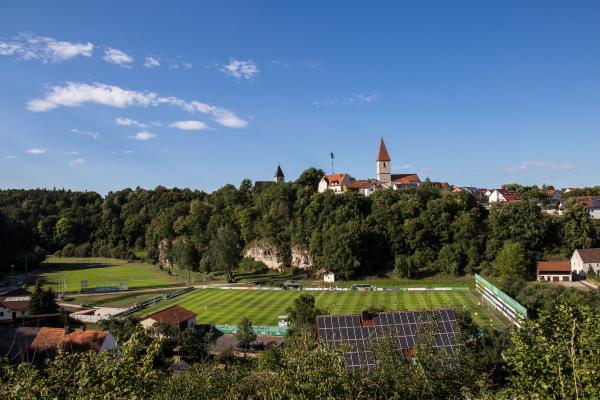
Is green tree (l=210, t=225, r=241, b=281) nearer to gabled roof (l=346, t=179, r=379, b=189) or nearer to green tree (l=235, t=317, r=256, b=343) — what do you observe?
gabled roof (l=346, t=179, r=379, b=189)

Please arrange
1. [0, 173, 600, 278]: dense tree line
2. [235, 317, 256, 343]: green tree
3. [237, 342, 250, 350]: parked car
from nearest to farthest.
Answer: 1. [235, 317, 256, 343]: green tree
2. [237, 342, 250, 350]: parked car
3. [0, 173, 600, 278]: dense tree line

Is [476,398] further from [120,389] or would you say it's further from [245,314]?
[245,314]

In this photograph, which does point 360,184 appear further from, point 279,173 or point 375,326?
point 375,326

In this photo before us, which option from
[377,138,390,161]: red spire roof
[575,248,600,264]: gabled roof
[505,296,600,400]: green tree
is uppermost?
[377,138,390,161]: red spire roof

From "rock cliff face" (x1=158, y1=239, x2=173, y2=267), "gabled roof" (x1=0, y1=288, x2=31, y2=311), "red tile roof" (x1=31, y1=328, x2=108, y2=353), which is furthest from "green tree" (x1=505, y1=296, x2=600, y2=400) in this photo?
"rock cliff face" (x1=158, y1=239, x2=173, y2=267)

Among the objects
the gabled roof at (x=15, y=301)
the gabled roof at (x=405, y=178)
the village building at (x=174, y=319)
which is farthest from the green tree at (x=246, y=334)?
the gabled roof at (x=405, y=178)

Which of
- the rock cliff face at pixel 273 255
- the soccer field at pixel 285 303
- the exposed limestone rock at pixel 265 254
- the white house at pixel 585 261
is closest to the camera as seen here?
the soccer field at pixel 285 303

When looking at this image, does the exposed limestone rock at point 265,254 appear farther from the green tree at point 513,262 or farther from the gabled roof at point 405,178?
the green tree at point 513,262

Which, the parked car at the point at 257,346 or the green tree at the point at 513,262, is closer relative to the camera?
the parked car at the point at 257,346
